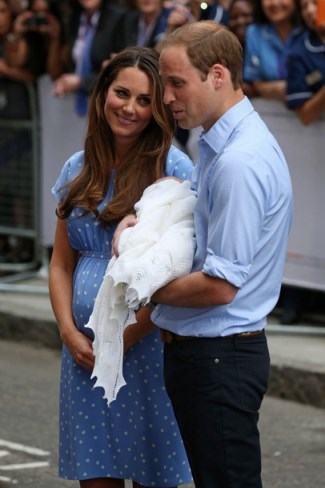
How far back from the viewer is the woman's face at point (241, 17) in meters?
8.50

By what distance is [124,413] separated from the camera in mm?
4109

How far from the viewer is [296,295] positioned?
8.20 metres

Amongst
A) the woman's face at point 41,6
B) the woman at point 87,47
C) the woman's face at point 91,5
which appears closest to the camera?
the woman at point 87,47

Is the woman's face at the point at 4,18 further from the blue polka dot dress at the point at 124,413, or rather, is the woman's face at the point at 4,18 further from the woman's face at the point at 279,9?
the blue polka dot dress at the point at 124,413

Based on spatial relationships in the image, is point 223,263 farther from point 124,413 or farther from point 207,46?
point 124,413

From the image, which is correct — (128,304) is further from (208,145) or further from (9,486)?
(9,486)

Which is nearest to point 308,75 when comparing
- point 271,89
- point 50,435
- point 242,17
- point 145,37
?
point 271,89

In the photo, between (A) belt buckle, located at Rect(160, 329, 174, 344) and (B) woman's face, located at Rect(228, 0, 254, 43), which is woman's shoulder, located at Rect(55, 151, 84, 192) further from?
(B) woman's face, located at Rect(228, 0, 254, 43)

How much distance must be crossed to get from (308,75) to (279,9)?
66 centimetres

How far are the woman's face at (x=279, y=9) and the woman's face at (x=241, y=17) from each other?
337 millimetres

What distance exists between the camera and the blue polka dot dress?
13.4 ft

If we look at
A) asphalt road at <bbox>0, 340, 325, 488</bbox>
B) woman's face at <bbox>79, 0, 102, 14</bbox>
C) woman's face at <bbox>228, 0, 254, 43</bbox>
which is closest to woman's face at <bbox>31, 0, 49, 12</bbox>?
woman's face at <bbox>79, 0, 102, 14</bbox>

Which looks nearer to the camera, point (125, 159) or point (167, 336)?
point (167, 336)

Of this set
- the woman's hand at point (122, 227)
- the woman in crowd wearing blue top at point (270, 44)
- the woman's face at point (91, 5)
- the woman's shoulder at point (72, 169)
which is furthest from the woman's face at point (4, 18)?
the woman's hand at point (122, 227)
